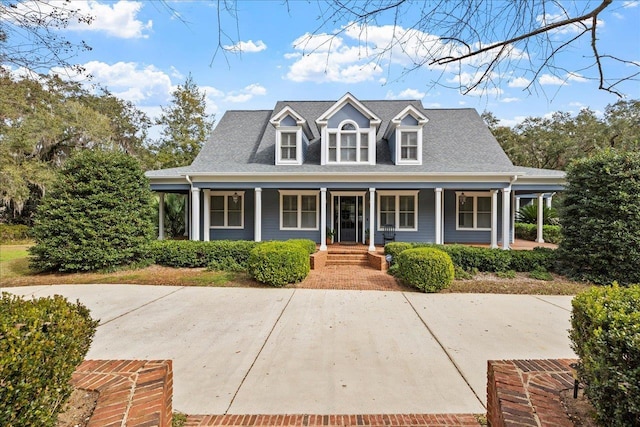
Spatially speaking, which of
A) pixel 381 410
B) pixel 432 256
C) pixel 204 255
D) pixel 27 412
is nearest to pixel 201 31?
pixel 27 412

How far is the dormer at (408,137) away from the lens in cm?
1285

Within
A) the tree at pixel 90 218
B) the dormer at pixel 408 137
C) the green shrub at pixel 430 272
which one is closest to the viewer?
the green shrub at pixel 430 272

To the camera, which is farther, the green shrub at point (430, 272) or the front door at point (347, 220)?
the front door at point (347, 220)

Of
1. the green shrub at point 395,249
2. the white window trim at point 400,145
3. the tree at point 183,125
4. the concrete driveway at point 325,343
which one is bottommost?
the concrete driveway at point 325,343

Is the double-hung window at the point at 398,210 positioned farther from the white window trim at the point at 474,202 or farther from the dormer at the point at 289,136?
the dormer at the point at 289,136

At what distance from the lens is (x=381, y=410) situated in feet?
9.93

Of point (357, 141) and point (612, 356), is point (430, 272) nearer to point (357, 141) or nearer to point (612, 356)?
point (612, 356)

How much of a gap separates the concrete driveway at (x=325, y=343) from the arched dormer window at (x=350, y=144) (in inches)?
276

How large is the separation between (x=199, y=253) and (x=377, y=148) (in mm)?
8842

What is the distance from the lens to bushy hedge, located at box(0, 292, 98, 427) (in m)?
1.78

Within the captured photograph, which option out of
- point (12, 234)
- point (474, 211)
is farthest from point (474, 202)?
point (12, 234)

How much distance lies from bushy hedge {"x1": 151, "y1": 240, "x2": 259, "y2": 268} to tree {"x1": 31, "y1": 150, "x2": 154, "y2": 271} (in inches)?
25.4

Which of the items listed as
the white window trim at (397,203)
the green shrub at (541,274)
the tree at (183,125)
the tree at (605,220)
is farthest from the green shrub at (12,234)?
the tree at (605,220)

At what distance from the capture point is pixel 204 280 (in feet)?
29.0
